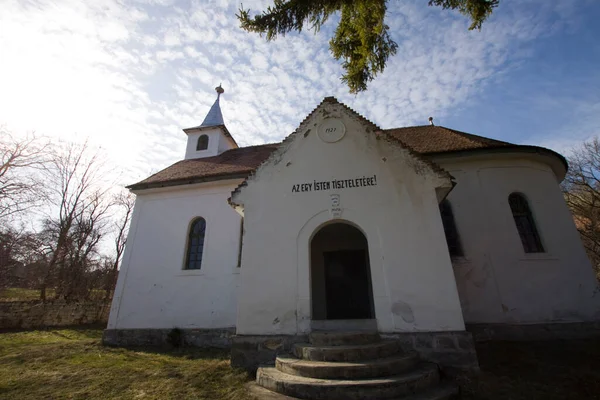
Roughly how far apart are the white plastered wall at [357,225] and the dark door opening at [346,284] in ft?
10.8

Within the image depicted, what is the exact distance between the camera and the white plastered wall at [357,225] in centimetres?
665

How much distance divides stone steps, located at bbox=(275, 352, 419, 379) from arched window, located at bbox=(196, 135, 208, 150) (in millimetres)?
15410

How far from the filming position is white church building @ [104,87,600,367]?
6887 mm

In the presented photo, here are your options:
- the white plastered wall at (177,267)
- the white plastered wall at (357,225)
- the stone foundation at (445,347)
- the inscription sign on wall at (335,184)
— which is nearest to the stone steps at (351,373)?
the stone foundation at (445,347)

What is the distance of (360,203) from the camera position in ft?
25.1

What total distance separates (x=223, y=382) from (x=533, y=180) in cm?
1226

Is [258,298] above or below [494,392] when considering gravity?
above

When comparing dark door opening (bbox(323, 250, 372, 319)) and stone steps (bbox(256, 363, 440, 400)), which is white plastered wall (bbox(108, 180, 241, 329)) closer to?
dark door opening (bbox(323, 250, 372, 319))

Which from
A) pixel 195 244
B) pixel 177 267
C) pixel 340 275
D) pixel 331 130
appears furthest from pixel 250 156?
pixel 340 275

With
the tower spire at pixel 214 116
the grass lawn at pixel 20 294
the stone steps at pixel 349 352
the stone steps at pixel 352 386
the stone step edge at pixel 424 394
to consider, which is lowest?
the stone step edge at pixel 424 394

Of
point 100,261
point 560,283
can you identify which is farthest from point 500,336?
point 100,261

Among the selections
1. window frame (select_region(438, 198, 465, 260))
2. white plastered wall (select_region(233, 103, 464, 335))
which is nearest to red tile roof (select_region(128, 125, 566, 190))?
window frame (select_region(438, 198, 465, 260))

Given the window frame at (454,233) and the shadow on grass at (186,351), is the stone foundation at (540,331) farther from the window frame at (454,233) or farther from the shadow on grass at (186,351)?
the shadow on grass at (186,351)

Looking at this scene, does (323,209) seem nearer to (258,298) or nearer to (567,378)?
(258,298)
